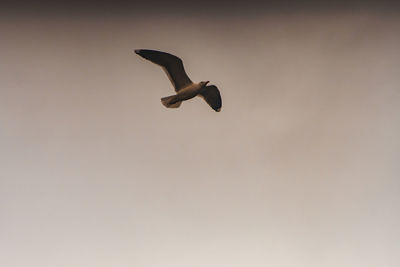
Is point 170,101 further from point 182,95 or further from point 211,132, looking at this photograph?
point 211,132

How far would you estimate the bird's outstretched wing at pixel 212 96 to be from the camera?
5.20 feet

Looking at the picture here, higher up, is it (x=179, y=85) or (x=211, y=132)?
(x=179, y=85)

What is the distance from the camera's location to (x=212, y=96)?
5.20ft

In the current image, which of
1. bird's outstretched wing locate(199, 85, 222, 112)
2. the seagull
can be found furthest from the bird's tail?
bird's outstretched wing locate(199, 85, 222, 112)

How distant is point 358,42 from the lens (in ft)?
5.22

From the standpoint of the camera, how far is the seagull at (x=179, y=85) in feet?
5.19

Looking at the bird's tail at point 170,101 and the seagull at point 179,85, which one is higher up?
the seagull at point 179,85

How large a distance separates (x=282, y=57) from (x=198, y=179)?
72 cm

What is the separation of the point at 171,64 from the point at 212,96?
9.9 inches

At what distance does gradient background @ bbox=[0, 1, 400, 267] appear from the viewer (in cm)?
156

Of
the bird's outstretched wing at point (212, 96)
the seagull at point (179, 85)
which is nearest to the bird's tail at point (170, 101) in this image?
the seagull at point (179, 85)

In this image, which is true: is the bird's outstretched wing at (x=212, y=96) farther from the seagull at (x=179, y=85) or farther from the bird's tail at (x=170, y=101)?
the bird's tail at (x=170, y=101)

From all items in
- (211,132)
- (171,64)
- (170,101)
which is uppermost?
(171,64)

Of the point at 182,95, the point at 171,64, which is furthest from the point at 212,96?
the point at 171,64
